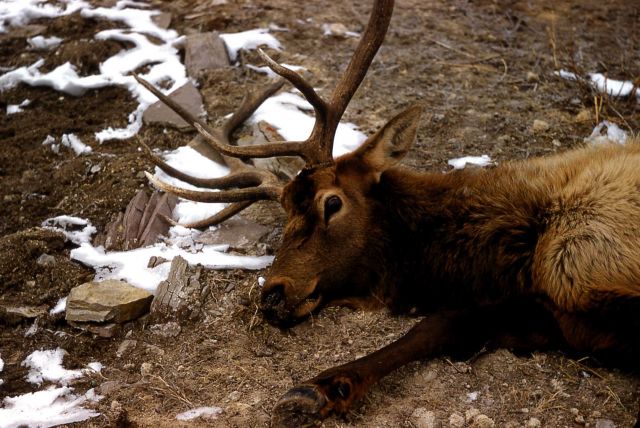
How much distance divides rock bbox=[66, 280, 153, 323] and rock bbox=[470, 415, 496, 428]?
7.27ft

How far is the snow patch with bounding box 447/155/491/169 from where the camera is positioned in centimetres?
580

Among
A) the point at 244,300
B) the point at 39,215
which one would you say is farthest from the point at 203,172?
the point at 244,300

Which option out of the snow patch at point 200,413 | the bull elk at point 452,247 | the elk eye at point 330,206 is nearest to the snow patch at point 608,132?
the bull elk at point 452,247

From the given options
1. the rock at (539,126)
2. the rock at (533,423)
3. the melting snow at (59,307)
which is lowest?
the melting snow at (59,307)

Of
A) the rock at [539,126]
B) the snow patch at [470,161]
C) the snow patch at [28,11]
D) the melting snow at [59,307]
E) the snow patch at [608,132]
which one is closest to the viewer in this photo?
the melting snow at [59,307]

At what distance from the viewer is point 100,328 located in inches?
173

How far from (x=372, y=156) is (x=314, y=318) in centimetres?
104

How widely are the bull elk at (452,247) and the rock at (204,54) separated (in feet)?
9.54

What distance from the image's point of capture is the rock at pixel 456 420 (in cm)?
334

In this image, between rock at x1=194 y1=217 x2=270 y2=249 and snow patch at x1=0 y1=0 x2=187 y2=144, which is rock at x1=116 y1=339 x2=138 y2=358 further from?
snow patch at x1=0 y1=0 x2=187 y2=144

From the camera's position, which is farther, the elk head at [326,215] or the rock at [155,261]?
the rock at [155,261]

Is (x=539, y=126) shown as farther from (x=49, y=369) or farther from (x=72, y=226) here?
(x=49, y=369)

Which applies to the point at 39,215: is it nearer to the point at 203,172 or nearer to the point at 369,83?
the point at 203,172

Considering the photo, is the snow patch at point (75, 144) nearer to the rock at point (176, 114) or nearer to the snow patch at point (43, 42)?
the rock at point (176, 114)
